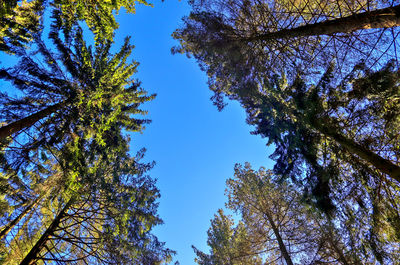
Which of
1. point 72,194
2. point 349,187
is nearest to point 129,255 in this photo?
point 72,194

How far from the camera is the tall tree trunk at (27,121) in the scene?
4.46 metres

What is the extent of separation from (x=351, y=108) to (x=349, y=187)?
86.9 inches

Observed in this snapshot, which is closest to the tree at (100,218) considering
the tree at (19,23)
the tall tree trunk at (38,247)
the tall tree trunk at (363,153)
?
the tall tree trunk at (38,247)

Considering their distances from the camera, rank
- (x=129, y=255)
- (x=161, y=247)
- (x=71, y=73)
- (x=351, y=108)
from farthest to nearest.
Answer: (x=161, y=247) → (x=71, y=73) → (x=129, y=255) → (x=351, y=108)

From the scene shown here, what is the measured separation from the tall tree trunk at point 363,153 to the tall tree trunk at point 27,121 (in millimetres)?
7758

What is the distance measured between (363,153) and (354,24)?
2896mm

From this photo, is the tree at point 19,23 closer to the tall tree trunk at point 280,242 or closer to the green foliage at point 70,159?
the green foliage at point 70,159

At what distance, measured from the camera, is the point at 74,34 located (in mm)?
5484

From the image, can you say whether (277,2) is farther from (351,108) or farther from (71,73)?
(71,73)

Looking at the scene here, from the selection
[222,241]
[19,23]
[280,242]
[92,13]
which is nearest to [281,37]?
[92,13]

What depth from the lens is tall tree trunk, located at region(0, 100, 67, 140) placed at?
4.46 m

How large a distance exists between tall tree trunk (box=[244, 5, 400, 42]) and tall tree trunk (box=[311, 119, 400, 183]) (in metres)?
2.21

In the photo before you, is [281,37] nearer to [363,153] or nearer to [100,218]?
[363,153]

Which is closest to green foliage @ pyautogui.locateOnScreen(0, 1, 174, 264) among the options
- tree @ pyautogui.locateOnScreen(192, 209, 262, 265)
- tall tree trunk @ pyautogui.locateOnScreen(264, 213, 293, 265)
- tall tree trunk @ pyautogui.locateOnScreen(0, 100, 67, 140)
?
tall tree trunk @ pyautogui.locateOnScreen(0, 100, 67, 140)
